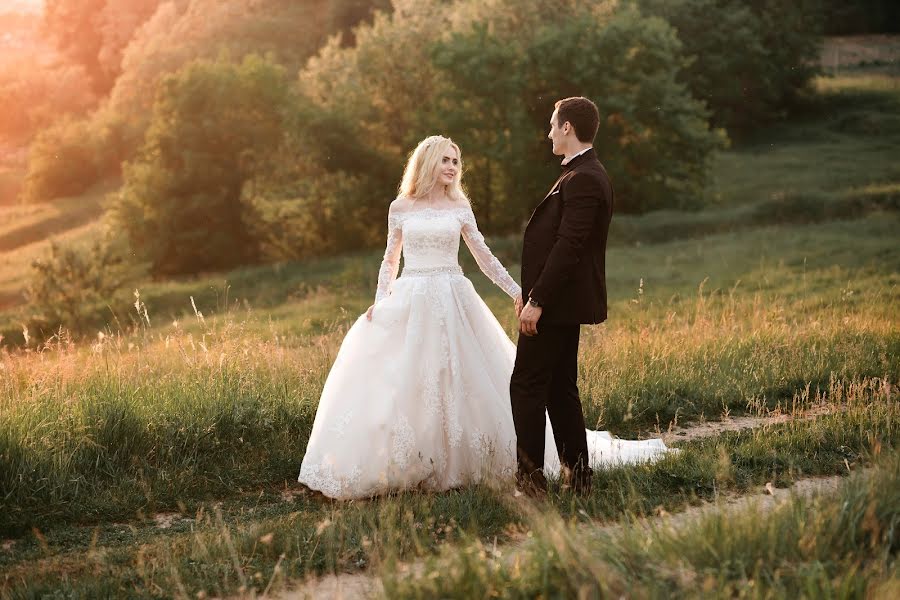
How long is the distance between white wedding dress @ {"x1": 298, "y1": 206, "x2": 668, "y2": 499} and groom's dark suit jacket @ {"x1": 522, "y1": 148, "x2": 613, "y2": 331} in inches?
35.4

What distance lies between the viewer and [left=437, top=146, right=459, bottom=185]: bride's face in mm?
6500

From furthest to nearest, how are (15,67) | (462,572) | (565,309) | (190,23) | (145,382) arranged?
(15,67)
(190,23)
(145,382)
(565,309)
(462,572)

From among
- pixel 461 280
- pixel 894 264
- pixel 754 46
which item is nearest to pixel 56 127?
pixel 754 46

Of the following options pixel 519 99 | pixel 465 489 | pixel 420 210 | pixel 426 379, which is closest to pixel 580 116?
pixel 420 210

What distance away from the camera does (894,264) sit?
1923cm

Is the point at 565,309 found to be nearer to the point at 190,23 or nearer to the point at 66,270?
the point at 66,270

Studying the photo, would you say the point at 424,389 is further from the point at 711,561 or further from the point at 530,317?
the point at 711,561

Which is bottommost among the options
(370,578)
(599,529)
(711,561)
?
(370,578)

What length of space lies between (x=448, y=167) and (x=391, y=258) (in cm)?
83

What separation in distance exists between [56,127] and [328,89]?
1177 inches

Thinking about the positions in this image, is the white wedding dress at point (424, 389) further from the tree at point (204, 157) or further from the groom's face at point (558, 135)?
the tree at point (204, 157)

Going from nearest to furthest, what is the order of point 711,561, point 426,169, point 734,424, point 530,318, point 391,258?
point 711,561
point 530,318
point 426,169
point 391,258
point 734,424

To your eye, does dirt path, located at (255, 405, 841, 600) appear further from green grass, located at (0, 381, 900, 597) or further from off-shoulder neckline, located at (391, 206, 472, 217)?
off-shoulder neckline, located at (391, 206, 472, 217)

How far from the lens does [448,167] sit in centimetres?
651
